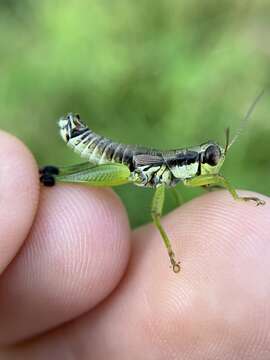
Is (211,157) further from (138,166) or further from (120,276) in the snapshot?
(120,276)

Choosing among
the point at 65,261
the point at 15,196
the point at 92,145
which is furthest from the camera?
the point at 92,145

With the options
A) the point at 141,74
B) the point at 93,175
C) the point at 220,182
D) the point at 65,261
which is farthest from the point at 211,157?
the point at 141,74

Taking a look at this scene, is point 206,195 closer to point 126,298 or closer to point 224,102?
point 126,298

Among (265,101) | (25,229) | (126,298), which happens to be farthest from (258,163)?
(25,229)

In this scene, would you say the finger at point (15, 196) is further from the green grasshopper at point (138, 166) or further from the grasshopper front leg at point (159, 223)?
the grasshopper front leg at point (159, 223)

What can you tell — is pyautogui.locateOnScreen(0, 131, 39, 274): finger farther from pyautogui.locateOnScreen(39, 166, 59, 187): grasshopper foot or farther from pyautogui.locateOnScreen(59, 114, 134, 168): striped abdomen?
pyautogui.locateOnScreen(59, 114, 134, 168): striped abdomen

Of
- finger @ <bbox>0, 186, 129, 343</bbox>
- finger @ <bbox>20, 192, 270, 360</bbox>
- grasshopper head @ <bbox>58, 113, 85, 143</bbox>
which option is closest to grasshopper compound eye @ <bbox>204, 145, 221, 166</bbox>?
finger @ <bbox>20, 192, 270, 360</bbox>
